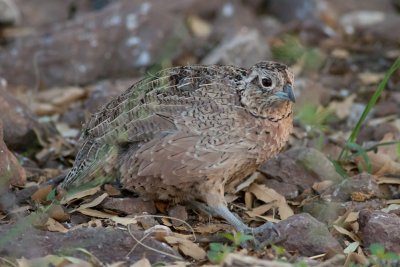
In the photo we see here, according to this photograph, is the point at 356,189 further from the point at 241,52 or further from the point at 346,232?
the point at 241,52

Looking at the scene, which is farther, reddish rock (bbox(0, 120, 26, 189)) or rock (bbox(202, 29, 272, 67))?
rock (bbox(202, 29, 272, 67))

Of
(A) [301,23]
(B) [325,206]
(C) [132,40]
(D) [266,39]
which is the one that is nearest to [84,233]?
(B) [325,206]

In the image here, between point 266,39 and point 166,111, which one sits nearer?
point 166,111

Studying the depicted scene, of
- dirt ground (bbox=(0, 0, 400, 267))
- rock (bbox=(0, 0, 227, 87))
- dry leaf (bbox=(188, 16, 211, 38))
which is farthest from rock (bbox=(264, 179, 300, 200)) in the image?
dry leaf (bbox=(188, 16, 211, 38))

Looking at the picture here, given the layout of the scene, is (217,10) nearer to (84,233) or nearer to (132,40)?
(132,40)

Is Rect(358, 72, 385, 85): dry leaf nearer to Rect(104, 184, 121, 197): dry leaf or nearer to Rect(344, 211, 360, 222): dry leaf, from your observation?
Rect(344, 211, 360, 222): dry leaf

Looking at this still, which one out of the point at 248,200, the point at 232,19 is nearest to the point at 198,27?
the point at 232,19

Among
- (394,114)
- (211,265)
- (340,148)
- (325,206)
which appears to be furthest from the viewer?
(394,114)
